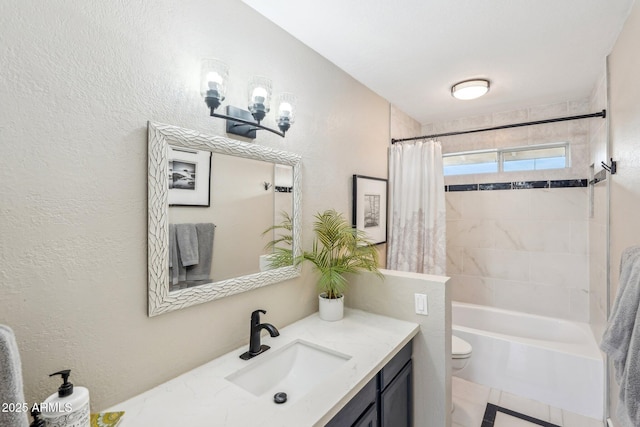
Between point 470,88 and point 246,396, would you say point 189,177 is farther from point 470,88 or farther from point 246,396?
point 470,88

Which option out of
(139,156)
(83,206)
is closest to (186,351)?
(83,206)

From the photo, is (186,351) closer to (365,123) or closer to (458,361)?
(458,361)

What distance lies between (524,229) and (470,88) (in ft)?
5.06

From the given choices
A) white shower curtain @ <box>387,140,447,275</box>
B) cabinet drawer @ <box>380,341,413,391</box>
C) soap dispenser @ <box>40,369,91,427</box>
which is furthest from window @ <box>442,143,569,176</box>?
Result: soap dispenser @ <box>40,369,91,427</box>

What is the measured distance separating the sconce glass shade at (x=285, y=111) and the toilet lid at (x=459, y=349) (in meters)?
1.94

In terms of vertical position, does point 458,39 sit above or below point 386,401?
above

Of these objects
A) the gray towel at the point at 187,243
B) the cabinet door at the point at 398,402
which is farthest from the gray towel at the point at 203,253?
the cabinet door at the point at 398,402

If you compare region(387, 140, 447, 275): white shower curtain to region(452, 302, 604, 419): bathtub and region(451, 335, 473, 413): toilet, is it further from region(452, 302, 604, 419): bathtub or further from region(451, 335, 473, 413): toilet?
region(452, 302, 604, 419): bathtub

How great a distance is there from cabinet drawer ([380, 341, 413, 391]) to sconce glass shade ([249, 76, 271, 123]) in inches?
52.5

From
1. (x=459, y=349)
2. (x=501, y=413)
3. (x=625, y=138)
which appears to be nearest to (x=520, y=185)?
(x=625, y=138)

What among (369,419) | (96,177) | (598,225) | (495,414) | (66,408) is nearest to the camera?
(66,408)

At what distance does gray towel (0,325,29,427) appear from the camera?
596mm

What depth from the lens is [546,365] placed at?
224 cm

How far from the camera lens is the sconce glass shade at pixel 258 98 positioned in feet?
4.56
